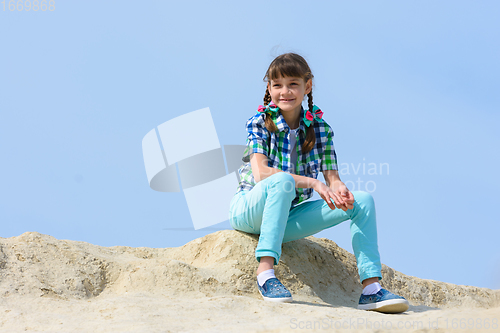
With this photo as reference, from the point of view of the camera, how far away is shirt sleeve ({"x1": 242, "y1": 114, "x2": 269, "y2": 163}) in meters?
3.31

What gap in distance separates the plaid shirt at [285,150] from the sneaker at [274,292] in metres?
0.77

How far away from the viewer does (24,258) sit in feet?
10.9

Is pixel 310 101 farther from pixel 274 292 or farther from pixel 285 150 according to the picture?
pixel 274 292

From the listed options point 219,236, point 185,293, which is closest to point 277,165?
point 219,236

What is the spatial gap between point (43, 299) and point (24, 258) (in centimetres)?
56

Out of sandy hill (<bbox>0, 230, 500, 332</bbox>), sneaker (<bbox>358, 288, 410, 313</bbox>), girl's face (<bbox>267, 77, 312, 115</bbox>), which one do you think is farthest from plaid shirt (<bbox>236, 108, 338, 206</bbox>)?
sneaker (<bbox>358, 288, 410, 313</bbox>)

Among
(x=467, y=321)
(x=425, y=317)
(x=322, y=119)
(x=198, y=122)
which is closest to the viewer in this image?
(x=467, y=321)

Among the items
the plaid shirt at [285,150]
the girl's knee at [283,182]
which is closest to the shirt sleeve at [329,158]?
the plaid shirt at [285,150]

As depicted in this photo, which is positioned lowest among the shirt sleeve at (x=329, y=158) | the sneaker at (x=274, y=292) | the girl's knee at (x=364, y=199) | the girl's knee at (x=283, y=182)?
the sneaker at (x=274, y=292)

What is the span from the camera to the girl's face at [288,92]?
340 centimetres

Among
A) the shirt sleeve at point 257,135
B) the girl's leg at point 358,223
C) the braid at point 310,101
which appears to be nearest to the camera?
→ the girl's leg at point 358,223

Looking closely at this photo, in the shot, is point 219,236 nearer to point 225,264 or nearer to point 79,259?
point 225,264

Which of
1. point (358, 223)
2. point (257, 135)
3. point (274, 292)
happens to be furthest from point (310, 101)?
point (274, 292)

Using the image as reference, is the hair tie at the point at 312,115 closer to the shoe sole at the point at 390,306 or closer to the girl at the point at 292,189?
the girl at the point at 292,189
